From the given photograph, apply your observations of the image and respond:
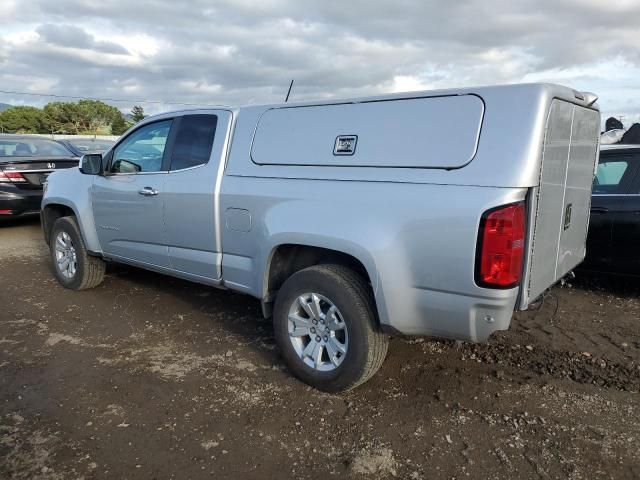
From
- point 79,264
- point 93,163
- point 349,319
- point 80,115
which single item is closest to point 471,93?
point 349,319

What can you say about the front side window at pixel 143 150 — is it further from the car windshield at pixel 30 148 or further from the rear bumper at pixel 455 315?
the car windshield at pixel 30 148

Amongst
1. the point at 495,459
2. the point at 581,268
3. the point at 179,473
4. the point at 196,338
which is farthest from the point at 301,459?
the point at 581,268

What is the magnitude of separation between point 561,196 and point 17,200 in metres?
8.33

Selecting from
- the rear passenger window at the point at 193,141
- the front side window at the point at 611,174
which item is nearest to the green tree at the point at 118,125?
the rear passenger window at the point at 193,141

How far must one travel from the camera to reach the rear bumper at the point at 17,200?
8.47 metres

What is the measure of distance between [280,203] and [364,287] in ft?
2.63

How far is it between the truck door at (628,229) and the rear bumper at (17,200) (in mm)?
8340

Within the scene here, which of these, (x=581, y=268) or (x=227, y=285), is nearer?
(x=227, y=285)

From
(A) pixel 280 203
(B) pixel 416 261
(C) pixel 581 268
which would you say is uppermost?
(A) pixel 280 203

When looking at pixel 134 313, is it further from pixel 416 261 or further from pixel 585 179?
pixel 585 179

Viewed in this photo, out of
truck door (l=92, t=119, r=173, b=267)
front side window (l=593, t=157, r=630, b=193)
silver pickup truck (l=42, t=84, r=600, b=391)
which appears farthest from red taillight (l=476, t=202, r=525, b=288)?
front side window (l=593, t=157, r=630, b=193)

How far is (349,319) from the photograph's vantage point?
3.19 meters

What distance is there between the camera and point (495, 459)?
2.74 metres

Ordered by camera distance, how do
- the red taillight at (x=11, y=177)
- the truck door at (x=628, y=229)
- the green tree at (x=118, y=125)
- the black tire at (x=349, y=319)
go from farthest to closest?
the green tree at (x=118, y=125) < the red taillight at (x=11, y=177) < the truck door at (x=628, y=229) < the black tire at (x=349, y=319)
